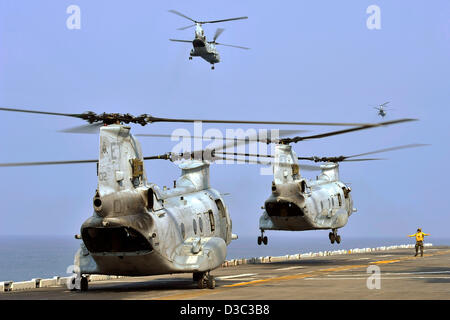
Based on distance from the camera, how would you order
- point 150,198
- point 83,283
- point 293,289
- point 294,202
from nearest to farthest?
point 293,289, point 150,198, point 83,283, point 294,202

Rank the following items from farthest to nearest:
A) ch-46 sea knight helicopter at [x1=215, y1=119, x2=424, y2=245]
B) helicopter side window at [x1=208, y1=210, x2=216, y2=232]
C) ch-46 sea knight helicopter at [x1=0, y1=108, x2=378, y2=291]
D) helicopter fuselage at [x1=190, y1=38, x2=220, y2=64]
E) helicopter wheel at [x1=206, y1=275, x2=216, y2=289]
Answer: helicopter fuselage at [x1=190, y1=38, x2=220, y2=64], ch-46 sea knight helicopter at [x1=215, y1=119, x2=424, y2=245], helicopter side window at [x1=208, y1=210, x2=216, y2=232], helicopter wheel at [x1=206, y1=275, x2=216, y2=289], ch-46 sea knight helicopter at [x1=0, y1=108, x2=378, y2=291]

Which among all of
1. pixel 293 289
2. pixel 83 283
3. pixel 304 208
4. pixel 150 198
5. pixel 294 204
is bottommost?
pixel 293 289

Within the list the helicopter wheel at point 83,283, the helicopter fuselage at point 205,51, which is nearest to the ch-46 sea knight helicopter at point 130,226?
the helicopter wheel at point 83,283

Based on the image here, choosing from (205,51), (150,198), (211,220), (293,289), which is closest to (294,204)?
(211,220)

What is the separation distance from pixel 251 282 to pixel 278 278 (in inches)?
91.9

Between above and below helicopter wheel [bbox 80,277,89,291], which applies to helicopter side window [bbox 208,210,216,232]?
above

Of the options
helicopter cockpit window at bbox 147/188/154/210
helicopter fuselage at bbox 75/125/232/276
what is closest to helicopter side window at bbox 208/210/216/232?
helicopter fuselage at bbox 75/125/232/276

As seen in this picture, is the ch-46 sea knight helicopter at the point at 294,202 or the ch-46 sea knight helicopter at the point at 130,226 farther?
the ch-46 sea knight helicopter at the point at 294,202

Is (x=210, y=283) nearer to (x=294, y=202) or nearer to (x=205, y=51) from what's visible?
(x=294, y=202)

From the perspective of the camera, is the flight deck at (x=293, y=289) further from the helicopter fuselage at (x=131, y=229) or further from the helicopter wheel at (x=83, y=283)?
the helicopter fuselage at (x=131, y=229)

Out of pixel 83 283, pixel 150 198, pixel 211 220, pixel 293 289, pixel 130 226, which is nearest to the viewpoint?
pixel 130 226

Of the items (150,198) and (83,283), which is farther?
(83,283)

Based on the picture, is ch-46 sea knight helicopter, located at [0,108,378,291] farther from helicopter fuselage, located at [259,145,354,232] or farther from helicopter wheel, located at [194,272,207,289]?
helicopter fuselage, located at [259,145,354,232]
